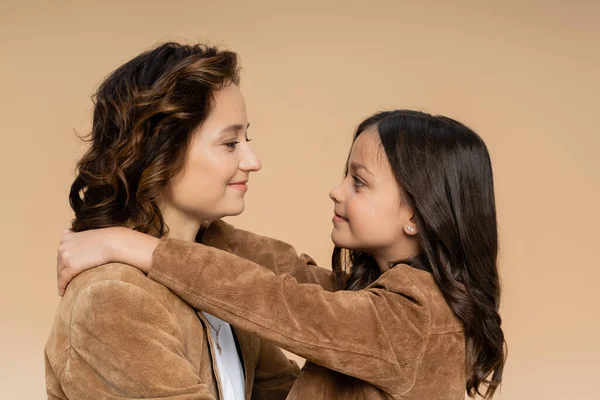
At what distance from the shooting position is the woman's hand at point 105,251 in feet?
6.85

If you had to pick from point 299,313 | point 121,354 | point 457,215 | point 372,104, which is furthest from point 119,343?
point 372,104

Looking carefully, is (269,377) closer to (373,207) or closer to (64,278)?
(373,207)

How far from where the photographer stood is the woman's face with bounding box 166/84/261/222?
228 cm

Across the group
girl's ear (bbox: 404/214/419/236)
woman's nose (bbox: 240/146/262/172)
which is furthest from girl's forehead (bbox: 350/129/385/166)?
woman's nose (bbox: 240/146/262/172)

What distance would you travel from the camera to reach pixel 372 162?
242 centimetres

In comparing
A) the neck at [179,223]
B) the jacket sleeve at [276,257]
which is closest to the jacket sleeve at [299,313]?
the neck at [179,223]

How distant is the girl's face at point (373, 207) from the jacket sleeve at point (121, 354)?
0.67 m

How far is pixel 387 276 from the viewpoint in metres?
2.26

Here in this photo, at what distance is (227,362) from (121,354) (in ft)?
1.76

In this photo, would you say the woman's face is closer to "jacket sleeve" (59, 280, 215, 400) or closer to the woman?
the woman

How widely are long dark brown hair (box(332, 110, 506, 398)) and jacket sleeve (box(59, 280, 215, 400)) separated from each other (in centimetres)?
75

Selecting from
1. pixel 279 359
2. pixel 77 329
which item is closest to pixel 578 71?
pixel 279 359

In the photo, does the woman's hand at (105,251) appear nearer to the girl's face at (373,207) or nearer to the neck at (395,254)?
the girl's face at (373,207)

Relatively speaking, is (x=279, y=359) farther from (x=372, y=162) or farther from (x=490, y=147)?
(x=490, y=147)
